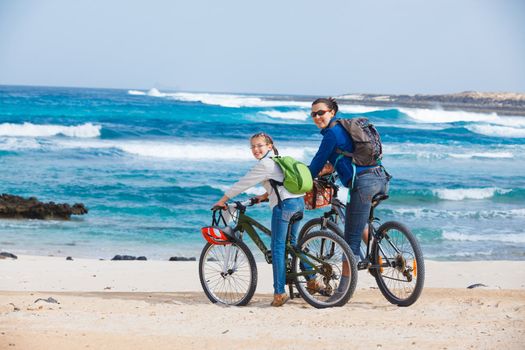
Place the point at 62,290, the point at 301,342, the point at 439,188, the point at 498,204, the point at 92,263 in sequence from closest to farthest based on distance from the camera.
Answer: the point at 301,342 < the point at 62,290 < the point at 92,263 < the point at 498,204 < the point at 439,188

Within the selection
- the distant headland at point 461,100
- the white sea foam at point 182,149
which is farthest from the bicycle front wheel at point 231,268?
the distant headland at point 461,100

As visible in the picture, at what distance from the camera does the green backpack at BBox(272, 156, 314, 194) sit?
220 inches

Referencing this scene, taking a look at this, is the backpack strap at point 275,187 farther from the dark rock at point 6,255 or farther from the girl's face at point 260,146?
the dark rock at point 6,255

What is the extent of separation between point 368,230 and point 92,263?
450 cm

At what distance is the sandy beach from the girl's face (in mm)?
1203

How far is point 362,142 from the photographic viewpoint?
557 centimetres

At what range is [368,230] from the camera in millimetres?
5938

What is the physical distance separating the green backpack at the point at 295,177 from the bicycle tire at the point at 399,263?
0.73m

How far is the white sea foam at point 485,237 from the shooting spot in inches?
493

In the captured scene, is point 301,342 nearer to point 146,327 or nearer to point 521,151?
point 146,327

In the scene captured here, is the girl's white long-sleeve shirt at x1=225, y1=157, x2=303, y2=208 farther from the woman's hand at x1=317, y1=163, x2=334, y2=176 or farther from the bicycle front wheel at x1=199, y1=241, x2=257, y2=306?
the bicycle front wheel at x1=199, y1=241, x2=257, y2=306

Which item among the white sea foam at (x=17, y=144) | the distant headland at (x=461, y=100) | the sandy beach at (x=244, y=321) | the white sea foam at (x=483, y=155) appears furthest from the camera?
the distant headland at (x=461, y=100)

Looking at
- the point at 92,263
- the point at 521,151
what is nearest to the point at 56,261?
the point at 92,263

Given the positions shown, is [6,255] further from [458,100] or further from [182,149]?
[458,100]
